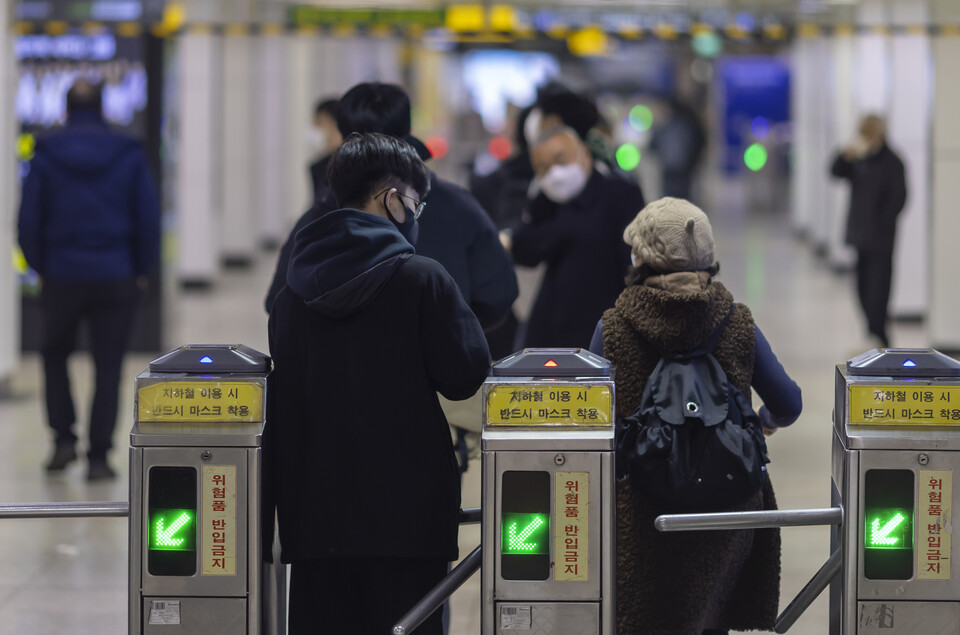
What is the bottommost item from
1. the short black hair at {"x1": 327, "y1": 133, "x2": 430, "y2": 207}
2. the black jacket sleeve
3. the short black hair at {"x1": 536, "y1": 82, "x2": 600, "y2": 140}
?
the black jacket sleeve

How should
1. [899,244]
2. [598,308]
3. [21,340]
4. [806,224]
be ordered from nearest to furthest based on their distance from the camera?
1. [598,308]
2. [21,340]
3. [899,244]
4. [806,224]

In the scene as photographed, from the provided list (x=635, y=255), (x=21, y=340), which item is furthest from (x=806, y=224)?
(x=635, y=255)

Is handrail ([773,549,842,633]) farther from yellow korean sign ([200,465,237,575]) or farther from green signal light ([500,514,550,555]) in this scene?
yellow korean sign ([200,465,237,575])

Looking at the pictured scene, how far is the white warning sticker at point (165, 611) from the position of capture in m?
3.54

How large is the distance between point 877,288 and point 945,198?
80 cm

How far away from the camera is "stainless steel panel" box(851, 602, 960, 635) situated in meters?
3.54

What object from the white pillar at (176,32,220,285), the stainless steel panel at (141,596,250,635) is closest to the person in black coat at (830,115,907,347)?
the white pillar at (176,32,220,285)

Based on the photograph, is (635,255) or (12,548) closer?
(635,255)

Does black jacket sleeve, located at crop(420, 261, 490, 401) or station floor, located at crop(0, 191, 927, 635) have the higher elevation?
black jacket sleeve, located at crop(420, 261, 490, 401)

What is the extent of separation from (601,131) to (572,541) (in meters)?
4.44

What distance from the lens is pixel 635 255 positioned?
376 cm

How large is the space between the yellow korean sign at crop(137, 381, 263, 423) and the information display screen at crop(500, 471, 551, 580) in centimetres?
59

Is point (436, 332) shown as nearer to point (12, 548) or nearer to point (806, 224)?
point (12, 548)

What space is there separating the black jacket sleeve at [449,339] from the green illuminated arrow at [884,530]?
956 millimetres
